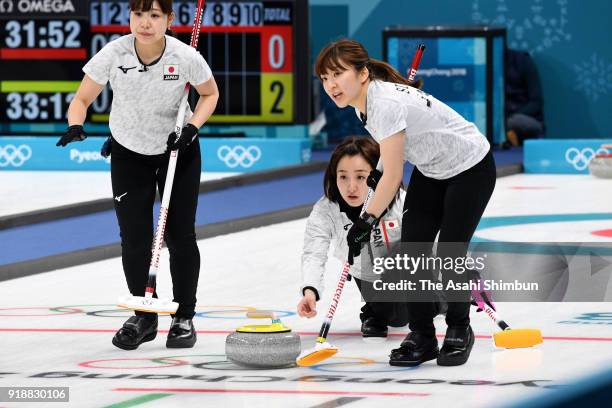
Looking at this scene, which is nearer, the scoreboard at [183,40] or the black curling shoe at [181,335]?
the black curling shoe at [181,335]

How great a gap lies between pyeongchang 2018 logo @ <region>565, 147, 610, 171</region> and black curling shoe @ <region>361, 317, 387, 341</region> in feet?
30.2

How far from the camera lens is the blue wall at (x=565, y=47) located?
19.5 m

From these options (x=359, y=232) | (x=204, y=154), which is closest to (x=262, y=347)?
(x=359, y=232)

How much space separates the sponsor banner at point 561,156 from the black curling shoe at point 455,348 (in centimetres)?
981

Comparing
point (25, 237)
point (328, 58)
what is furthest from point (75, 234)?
point (328, 58)

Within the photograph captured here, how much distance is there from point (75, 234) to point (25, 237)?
1.13ft

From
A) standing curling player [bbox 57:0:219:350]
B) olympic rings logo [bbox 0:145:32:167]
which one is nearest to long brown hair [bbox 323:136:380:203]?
standing curling player [bbox 57:0:219:350]

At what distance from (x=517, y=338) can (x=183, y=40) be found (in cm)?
979

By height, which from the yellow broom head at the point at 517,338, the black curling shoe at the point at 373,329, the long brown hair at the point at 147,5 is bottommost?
the black curling shoe at the point at 373,329

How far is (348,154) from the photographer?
6.03 m

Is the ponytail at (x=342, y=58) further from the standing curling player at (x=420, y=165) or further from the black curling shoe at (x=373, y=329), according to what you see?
Result: the black curling shoe at (x=373, y=329)

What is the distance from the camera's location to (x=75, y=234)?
32.9 ft

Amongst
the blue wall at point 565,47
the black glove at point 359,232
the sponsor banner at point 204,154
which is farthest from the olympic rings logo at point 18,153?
the black glove at point 359,232

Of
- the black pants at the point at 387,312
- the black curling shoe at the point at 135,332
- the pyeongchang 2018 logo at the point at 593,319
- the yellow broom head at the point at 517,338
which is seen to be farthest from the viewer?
the pyeongchang 2018 logo at the point at 593,319
